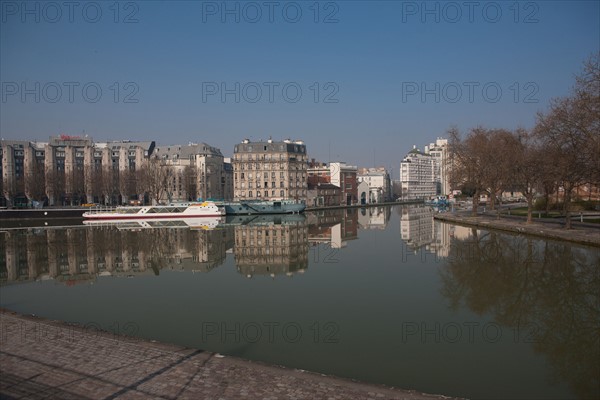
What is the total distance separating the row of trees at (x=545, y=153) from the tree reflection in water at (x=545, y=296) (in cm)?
643

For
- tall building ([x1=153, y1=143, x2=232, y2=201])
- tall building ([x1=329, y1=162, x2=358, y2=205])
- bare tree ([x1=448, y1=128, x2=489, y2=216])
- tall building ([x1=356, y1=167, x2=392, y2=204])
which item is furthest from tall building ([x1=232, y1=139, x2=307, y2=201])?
tall building ([x1=356, y1=167, x2=392, y2=204])

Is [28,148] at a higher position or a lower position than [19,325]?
higher

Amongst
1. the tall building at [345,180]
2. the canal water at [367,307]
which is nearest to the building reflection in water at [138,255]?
the canal water at [367,307]

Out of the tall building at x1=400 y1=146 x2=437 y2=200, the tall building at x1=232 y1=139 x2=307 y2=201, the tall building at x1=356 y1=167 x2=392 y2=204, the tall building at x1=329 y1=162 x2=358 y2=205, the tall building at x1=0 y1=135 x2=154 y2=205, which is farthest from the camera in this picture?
the tall building at x1=400 y1=146 x2=437 y2=200

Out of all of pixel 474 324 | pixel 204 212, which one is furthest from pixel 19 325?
pixel 204 212

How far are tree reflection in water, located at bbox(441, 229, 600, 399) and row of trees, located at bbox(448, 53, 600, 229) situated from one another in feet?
21.1

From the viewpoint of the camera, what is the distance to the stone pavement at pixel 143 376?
7.38 metres

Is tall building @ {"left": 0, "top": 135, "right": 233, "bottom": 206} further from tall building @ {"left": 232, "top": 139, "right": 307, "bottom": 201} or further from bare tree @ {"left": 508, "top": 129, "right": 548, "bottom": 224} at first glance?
bare tree @ {"left": 508, "top": 129, "right": 548, "bottom": 224}

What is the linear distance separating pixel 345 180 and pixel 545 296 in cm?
10603

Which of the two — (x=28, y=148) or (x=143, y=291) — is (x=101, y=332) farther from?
(x=28, y=148)

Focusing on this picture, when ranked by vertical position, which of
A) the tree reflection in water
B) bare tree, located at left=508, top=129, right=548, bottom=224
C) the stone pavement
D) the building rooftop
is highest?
the building rooftop

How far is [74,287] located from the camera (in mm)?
17984

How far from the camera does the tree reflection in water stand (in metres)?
9.61

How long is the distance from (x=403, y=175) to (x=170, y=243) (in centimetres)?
13948
